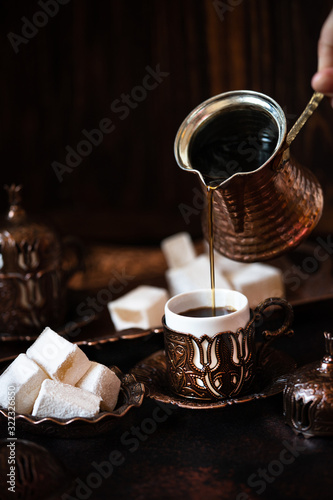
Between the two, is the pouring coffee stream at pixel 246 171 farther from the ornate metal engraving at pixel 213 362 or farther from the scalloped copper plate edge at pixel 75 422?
the scalloped copper plate edge at pixel 75 422

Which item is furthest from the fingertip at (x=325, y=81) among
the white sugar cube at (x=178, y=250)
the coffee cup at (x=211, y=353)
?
the white sugar cube at (x=178, y=250)

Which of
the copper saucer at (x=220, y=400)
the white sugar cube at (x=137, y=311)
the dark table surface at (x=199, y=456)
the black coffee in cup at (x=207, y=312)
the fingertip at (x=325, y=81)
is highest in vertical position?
the fingertip at (x=325, y=81)

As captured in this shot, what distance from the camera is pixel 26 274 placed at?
4.10 feet

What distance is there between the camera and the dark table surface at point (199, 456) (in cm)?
75

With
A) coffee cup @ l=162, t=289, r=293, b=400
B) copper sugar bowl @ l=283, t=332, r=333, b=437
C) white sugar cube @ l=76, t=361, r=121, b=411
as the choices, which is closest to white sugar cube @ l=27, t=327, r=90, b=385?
white sugar cube @ l=76, t=361, r=121, b=411

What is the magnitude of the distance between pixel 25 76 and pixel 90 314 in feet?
3.23

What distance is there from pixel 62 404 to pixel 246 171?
1.52 feet

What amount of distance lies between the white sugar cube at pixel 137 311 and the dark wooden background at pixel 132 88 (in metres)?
0.76

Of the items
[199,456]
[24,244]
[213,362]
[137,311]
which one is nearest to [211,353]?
[213,362]

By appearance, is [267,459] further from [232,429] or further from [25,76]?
[25,76]

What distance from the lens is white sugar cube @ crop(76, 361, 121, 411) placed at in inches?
34.7

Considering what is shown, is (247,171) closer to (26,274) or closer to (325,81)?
(325,81)

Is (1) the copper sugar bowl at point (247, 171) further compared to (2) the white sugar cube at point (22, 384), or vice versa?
(1) the copper sugar bowl at point (247, 171)

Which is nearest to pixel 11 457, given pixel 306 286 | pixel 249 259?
pixel 249 259
